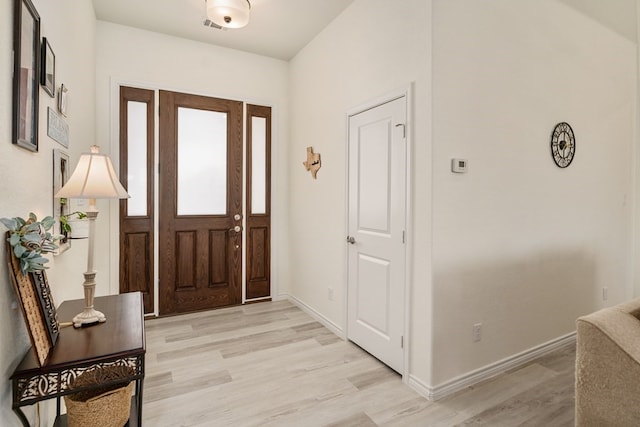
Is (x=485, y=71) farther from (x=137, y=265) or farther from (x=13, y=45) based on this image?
(x=137, y=265)

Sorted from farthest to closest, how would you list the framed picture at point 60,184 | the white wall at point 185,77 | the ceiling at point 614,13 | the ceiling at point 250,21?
the white wall at point 185,77, the ceiling at point 250,21, the ceiling at point 614,13, the framed picture at point 60,184

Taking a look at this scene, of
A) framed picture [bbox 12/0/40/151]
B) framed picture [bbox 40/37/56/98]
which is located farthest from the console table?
framed picture [bbox 40/37/56/98]

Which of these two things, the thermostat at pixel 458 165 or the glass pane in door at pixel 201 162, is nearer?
the thermostat at pixel 458 165

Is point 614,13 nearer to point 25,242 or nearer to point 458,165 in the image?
point 458,165

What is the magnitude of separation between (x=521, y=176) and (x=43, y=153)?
304 cm

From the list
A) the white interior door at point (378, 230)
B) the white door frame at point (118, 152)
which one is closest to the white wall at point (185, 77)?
the white door frame at point (118, 152)

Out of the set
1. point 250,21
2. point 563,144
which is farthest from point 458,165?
point 250,21

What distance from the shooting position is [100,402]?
126 centimetres

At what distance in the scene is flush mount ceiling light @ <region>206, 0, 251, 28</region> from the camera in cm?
262

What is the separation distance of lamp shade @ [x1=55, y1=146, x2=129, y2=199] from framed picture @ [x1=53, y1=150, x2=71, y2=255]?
320mm

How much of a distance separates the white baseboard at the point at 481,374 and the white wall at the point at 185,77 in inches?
95.6

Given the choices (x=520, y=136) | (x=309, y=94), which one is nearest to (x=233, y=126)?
(x=309, y=94)

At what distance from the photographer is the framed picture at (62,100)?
1863 millimetres

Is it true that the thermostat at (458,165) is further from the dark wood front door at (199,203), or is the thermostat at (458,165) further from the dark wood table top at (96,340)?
the dark wood front door at (199,203)
